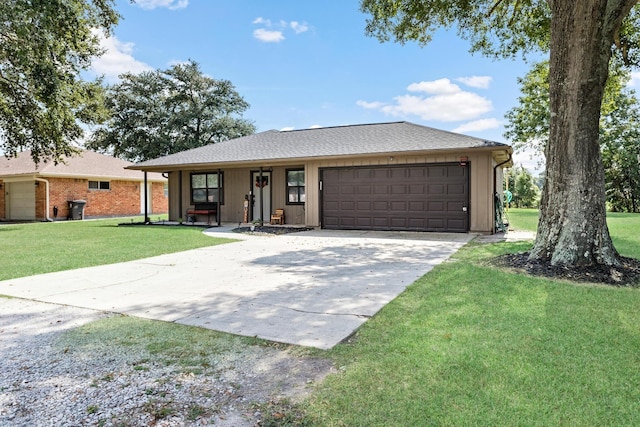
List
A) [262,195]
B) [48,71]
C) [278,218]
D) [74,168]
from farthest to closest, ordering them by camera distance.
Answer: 1. [74,168]
2. [262,195]
3. [278,218]
4. [48,71]

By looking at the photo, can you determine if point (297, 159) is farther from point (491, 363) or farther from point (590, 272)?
point (491, 363)

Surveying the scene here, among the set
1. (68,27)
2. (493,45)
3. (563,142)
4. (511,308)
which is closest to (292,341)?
(511,308)

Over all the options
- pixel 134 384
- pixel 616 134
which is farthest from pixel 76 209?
pixel 616 134

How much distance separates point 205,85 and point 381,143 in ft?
82.2

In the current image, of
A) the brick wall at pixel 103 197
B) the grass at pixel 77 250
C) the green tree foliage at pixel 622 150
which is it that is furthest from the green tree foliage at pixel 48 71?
the green tree foliage at pixel 622 150

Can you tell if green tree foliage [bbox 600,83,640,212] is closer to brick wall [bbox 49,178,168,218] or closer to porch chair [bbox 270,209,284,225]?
porch chair [bbox 270,209,284,225]

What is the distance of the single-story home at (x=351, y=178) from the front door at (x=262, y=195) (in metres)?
0.04

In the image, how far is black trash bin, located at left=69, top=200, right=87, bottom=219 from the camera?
20.3 metres

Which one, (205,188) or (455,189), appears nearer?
(455,189)

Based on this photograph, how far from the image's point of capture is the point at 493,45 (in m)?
12.9

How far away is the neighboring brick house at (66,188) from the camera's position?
1981 cm

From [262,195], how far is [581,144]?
11.6m

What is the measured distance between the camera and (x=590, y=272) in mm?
5535

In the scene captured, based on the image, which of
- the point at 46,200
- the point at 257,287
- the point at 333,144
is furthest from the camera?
the point at 46,200
